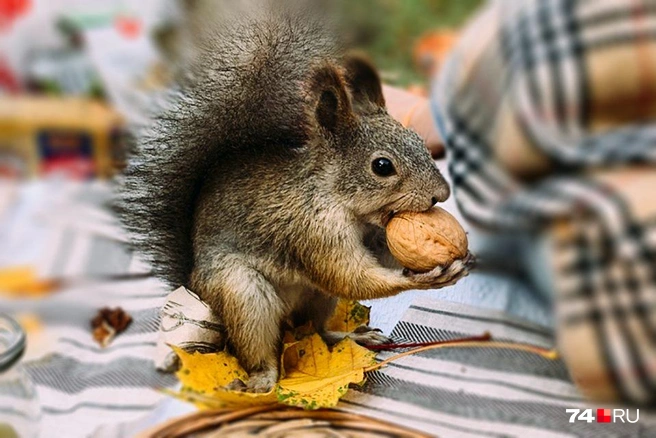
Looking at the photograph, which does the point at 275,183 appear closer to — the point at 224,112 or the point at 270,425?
the point at 224,112

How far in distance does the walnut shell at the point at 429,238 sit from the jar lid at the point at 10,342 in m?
0.29

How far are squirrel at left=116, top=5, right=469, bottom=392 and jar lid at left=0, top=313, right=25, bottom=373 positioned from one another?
0.42 feet

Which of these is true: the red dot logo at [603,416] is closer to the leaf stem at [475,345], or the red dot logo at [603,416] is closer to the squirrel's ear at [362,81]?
the leaf stem at [475,345]

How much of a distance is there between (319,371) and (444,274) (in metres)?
0.12

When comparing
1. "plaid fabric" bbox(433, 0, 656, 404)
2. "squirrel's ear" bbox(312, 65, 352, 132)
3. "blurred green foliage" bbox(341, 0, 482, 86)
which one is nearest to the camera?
"plaid fabric" bbox(433, 0, 656, 404)

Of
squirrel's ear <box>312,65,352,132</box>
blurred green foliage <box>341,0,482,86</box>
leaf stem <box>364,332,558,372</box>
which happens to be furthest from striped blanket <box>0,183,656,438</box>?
blurred green foliage <box>341,0,482,86</box>

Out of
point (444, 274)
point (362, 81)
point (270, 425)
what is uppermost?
point (362, 81)

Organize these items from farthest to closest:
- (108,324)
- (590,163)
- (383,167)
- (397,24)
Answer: (397,24), (108,324), (383,167), (590,163)

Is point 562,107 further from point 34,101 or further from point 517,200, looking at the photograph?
point 34,101

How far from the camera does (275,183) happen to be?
1.45 feet

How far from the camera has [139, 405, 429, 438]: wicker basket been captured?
449mm

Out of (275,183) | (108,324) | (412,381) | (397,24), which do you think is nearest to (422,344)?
(412,381)

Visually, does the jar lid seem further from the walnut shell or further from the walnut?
the walnut shell

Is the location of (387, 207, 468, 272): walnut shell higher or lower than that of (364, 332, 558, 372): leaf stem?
higher
